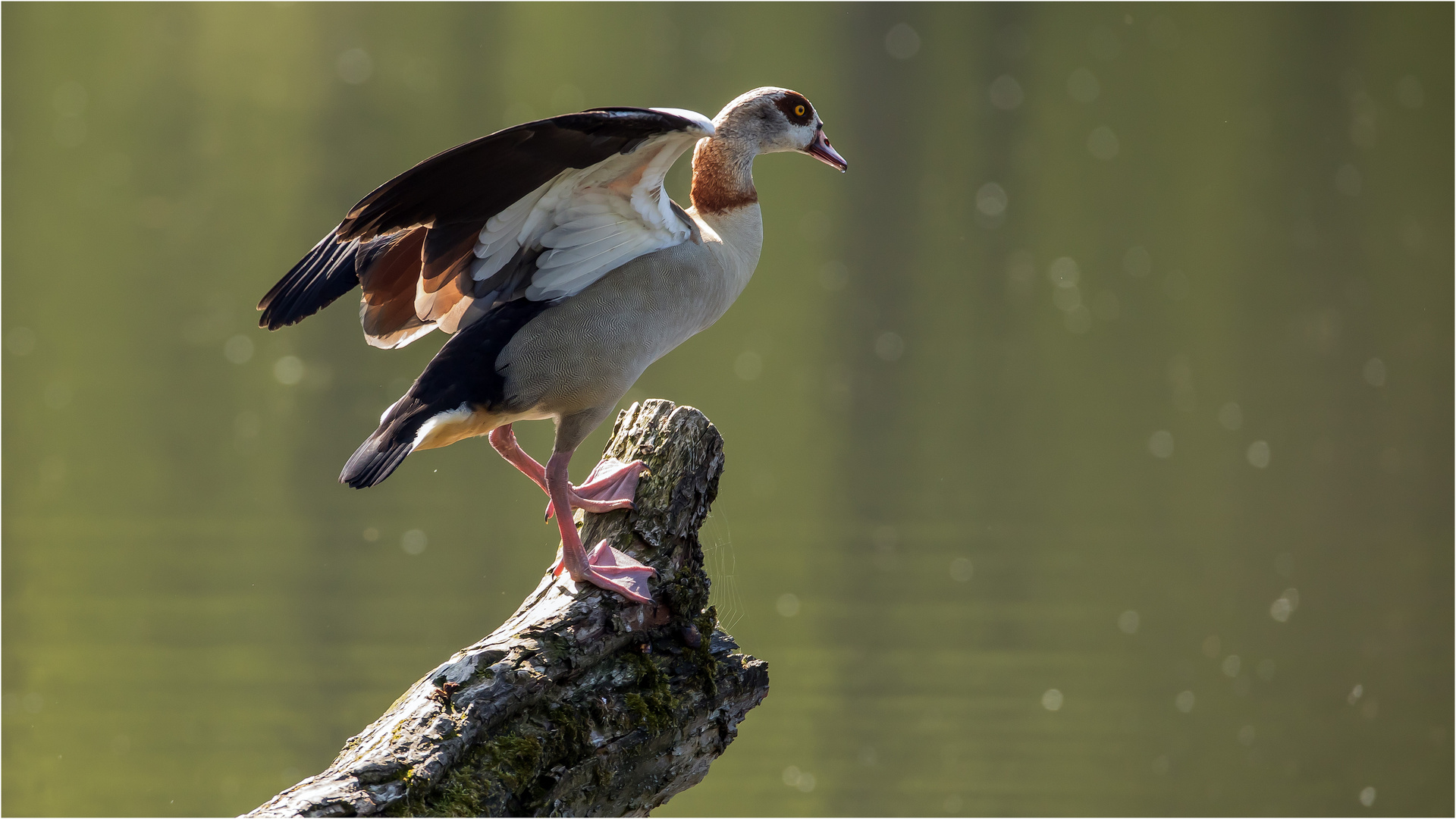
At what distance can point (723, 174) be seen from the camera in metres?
3.79

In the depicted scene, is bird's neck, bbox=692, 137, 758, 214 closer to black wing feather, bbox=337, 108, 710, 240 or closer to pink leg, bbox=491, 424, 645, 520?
black wing feather, bbox=337, 108, 710, 240

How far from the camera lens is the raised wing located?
309 centimetres

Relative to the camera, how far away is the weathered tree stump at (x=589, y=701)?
7.97 ft

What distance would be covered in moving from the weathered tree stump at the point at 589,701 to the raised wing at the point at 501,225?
49 centimetres

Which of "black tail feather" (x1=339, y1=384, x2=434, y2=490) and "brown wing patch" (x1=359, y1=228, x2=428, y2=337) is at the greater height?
"brown wing patch" (x1=359, y1=228, x2=428, y2=337)

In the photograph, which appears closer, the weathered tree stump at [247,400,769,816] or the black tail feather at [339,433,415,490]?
the weathered tree stump at [247,400,769,816]

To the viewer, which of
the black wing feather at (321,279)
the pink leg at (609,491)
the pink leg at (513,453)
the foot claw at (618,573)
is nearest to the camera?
the foot claw at (618,573)

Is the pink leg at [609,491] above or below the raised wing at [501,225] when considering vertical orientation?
below

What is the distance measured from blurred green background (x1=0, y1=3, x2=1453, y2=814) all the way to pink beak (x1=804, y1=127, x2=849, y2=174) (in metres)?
3.19

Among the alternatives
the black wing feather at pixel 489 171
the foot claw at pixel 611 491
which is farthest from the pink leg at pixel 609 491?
the black wing feather at pixel 489 171

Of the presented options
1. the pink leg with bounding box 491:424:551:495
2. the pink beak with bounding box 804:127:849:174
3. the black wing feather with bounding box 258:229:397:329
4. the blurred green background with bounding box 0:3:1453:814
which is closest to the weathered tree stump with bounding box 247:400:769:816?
the pink leg with bounding box 491:424:551:495

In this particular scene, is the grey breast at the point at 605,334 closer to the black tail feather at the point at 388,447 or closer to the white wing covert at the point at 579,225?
the white wing covert at the point at 579,225

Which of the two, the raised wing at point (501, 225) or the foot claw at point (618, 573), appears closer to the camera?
the foot claw at point (618, 573)

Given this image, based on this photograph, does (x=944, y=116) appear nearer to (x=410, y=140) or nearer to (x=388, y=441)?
(x=410, y=140)
